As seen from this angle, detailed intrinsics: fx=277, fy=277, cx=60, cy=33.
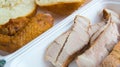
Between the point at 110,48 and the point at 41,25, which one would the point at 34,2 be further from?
the point at 110,48

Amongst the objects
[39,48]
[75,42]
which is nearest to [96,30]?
[75,42]

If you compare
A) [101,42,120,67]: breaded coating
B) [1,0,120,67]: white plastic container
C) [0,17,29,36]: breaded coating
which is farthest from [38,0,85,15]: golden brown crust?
[101,42,120,67]: breaded coating

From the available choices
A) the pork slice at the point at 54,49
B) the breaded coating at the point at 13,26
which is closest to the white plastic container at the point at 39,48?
the pork slice at the point at 54,49

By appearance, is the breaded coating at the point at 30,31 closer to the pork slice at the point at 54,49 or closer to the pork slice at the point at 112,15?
the pork slice at the point at 54,49

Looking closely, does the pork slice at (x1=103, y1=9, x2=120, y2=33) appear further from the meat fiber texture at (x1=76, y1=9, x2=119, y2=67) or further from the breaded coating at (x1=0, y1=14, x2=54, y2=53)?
the breaded coating at (x1=0, y1=14, x2=54, y2=53)

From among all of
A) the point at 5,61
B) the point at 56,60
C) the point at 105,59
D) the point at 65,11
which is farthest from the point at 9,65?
the point at 65,11

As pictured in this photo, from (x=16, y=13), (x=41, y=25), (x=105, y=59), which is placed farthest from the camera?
(x=16, y=13)
